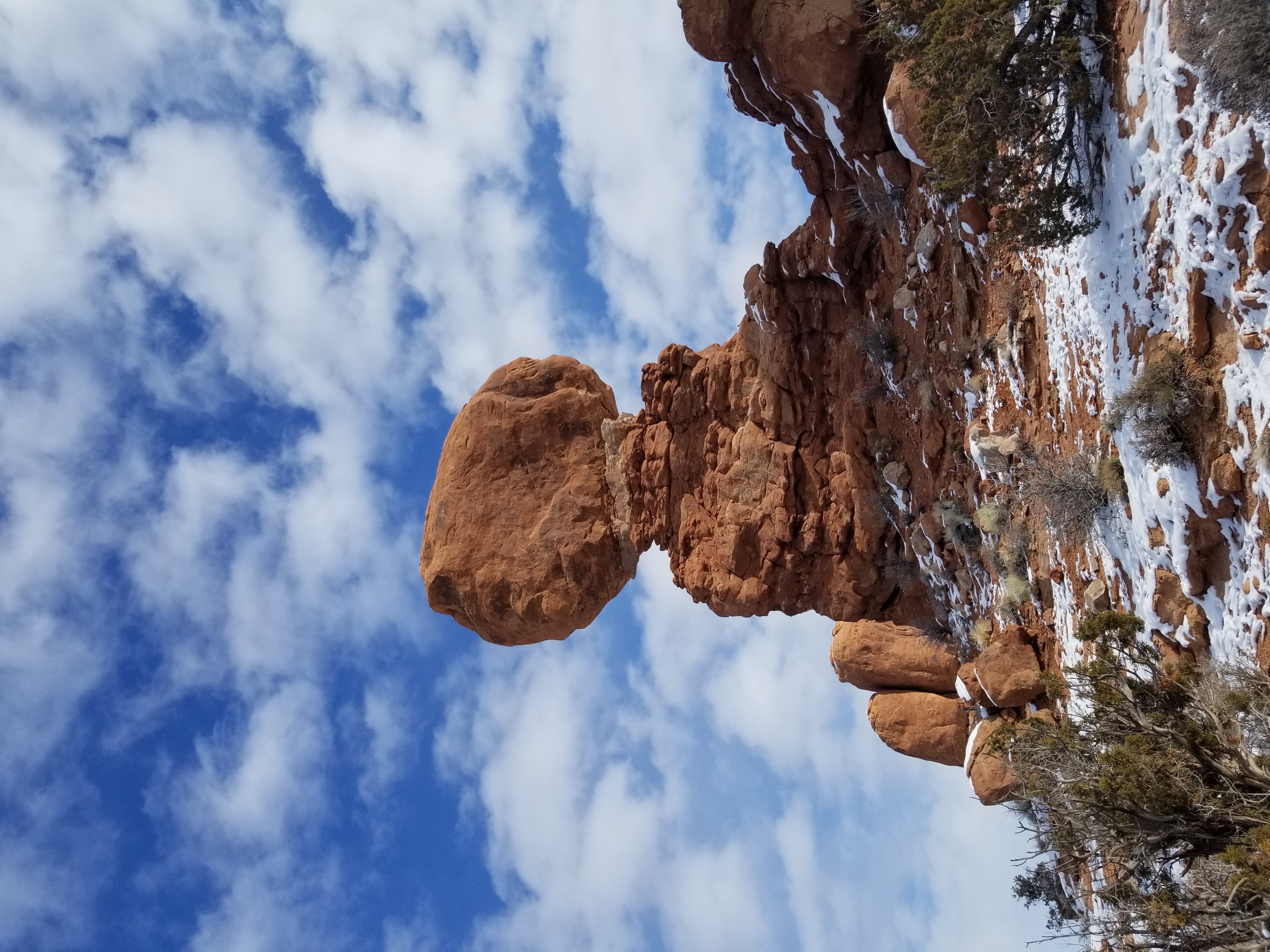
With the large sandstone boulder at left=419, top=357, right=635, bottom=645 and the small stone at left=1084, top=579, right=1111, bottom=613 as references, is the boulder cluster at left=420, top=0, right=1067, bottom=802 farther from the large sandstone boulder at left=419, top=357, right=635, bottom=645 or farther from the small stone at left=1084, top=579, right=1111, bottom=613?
the small stone at left=1084, top=579, right=1111, bottom=613

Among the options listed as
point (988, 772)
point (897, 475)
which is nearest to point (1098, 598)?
point (988, 772)

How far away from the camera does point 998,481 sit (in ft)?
33.9

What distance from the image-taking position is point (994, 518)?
34.1 ft

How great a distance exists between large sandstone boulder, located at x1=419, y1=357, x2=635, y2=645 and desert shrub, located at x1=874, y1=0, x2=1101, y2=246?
378 inches

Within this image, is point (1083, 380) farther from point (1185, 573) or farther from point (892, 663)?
point (892, 663)

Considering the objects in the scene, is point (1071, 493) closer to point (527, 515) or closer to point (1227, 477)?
point (1227, 477)

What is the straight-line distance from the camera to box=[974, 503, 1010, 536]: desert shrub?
33.8ft

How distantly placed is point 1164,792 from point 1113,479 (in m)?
2.87

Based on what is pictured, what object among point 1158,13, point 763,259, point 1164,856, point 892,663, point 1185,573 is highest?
point 763,259

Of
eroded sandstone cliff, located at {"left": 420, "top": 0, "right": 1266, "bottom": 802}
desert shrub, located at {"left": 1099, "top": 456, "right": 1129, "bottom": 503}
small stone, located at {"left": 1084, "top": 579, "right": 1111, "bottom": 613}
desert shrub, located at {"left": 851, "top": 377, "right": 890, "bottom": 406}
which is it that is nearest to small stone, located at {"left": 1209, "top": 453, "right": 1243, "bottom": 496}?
eroded sandstone cliff, located at {"left": 420, "top": 0, "right": 1266, "bottom": 802}

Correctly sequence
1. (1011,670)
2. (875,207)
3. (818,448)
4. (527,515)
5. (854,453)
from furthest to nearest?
(527,515), (818,448), (854,453), (875,207), (1011,670)

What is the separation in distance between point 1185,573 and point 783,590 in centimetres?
774

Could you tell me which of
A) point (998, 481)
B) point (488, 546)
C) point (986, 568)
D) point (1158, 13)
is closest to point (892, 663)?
point (986, 568)

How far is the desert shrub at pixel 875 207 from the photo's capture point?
11.6 meters
